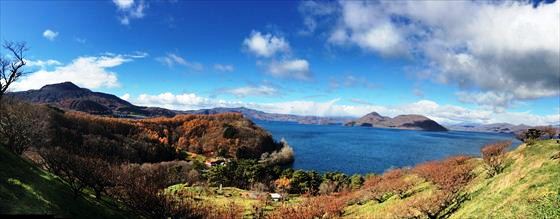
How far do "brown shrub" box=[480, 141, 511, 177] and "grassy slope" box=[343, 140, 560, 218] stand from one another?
1360 millimetres

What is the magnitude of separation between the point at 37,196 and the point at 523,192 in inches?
1541

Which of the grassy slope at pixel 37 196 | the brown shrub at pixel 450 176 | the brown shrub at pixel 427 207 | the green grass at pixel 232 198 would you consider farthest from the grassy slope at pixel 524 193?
the green grass at pixel 232 198

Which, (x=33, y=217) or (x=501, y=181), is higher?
(x=33, y=217)

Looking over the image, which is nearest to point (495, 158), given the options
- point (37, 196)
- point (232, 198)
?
point (232, 198)

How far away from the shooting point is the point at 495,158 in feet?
191

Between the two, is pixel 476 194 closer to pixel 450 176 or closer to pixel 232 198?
pixel 450 176

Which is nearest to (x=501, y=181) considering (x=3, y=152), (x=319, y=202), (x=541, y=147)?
(x=541, y=147)

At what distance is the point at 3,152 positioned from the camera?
117 ft

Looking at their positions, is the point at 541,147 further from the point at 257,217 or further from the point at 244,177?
the point at 244,177

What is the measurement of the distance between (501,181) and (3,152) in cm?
4787

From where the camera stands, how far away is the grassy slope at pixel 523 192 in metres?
30.7

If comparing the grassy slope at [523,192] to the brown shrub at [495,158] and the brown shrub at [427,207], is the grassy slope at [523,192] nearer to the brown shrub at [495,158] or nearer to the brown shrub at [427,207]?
the brown shrub at [495,158]

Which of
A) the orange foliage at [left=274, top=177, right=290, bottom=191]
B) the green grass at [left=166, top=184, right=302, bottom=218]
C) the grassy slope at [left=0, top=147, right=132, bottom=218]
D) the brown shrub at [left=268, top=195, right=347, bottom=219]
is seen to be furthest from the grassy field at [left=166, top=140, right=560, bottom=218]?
the orange foliage at [left=274, top=177, right=290, bottom=191]

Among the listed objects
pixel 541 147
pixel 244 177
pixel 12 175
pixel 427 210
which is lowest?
pixel 244 177
